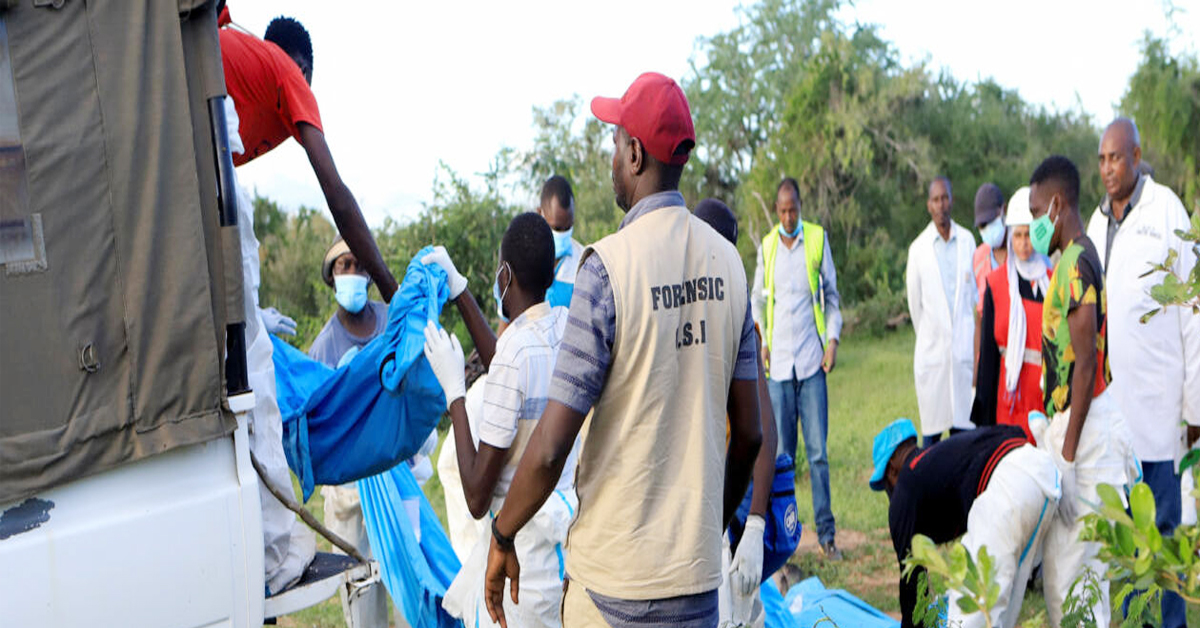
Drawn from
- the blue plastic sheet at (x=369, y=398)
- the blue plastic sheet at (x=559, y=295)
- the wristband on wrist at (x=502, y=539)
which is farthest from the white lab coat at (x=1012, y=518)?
the blue plastic sheet at (x=559, y=295)

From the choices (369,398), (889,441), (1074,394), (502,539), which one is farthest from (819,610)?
(502,539)

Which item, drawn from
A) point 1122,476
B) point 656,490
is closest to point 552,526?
point 656,490

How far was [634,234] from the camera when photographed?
2656mm

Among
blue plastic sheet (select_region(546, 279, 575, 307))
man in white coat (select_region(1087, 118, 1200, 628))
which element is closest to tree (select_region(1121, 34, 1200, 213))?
man in white coat (select_region(1087, 118, 1200, 628))

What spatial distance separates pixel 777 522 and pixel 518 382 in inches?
50.8

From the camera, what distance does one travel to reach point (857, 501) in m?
7.52

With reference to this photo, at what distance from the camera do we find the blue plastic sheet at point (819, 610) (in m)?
5.14

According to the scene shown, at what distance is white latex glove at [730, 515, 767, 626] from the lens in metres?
3.81

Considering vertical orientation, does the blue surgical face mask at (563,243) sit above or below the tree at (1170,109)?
below

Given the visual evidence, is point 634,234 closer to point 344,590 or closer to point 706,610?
point 706,610

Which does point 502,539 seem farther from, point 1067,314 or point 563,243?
point 563,243

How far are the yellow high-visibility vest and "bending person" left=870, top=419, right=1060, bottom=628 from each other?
2.89 m

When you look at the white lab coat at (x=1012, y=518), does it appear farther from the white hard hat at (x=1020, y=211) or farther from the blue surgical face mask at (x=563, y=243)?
the blue surgical face mask at (x=563, y=243)

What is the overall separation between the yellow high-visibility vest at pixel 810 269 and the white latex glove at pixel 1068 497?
2736 mm
